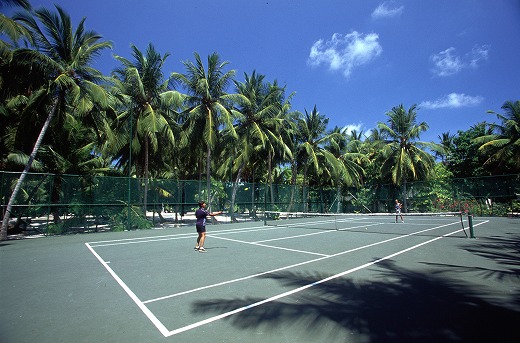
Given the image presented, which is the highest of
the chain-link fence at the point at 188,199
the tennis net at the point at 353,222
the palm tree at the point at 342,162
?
the palm tree at the point at 342,162

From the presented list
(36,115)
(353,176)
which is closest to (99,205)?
(36,115)

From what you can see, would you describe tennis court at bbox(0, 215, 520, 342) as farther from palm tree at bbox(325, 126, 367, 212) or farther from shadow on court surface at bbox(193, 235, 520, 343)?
palm tree at bbox(325, 126, 367, 212)

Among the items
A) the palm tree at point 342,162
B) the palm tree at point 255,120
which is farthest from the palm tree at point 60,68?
the palm tree at point 342,162

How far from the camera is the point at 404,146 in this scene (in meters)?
31.7

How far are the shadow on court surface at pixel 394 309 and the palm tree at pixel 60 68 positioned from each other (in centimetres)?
1500

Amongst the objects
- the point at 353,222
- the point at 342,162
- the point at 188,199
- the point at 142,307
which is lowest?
the point at 142,307

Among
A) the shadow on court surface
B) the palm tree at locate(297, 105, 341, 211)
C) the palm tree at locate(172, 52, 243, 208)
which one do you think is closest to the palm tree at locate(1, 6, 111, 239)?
the palm tree at locate(172, 52, 243, 208)

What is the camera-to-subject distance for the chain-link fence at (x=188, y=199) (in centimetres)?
1534

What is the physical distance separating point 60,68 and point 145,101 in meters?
6.41

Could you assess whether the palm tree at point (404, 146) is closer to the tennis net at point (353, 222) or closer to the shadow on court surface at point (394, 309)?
the tennis net at point (353, 222)

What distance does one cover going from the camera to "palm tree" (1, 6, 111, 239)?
48.8 feet

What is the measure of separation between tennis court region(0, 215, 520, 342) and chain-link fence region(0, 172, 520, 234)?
22.4ft

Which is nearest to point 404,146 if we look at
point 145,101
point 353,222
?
point 353,222

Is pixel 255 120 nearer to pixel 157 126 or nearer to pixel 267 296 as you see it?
pixel 157 126
